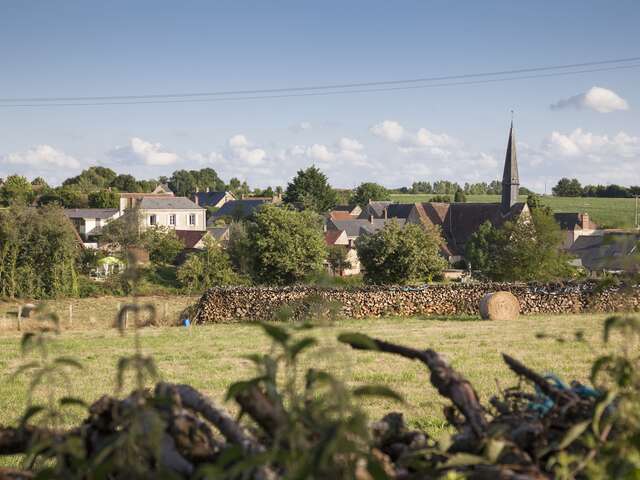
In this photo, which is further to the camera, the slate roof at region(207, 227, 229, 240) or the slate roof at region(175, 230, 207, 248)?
the slate roof at region(207, 227, 229, 240)

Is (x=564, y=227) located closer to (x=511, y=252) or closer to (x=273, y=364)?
(x=511, y=252)

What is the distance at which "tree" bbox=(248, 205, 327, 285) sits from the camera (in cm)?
4325

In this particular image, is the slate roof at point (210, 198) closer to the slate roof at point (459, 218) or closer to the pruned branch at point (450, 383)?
the slate roof at point (459, 218)

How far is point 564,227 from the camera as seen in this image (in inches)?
3312

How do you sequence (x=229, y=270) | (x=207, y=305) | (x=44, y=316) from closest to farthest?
1. (x=44, y=316)
2. (x=207, y=305)
3. (x=229, y=270)

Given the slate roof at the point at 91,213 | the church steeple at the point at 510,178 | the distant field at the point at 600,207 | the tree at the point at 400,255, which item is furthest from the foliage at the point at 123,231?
the distant field at the point at 600,207

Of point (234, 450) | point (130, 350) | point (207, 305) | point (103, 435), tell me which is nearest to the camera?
point (234, 450)

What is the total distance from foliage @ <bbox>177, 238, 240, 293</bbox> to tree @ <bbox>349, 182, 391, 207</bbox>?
85.8 metres

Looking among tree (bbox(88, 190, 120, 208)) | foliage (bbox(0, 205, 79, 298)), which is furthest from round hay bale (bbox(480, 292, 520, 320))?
tree (bbox(88, 190, 120, 208))

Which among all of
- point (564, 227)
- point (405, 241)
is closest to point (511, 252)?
point (405, 241)

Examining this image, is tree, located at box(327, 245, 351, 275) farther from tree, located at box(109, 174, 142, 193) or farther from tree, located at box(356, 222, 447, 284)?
tree, located at box(109, 174, 142, 193)

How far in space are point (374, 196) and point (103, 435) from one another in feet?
439

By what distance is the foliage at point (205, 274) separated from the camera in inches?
1861

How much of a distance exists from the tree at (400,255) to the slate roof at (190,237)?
Answer: 26.3 meters
